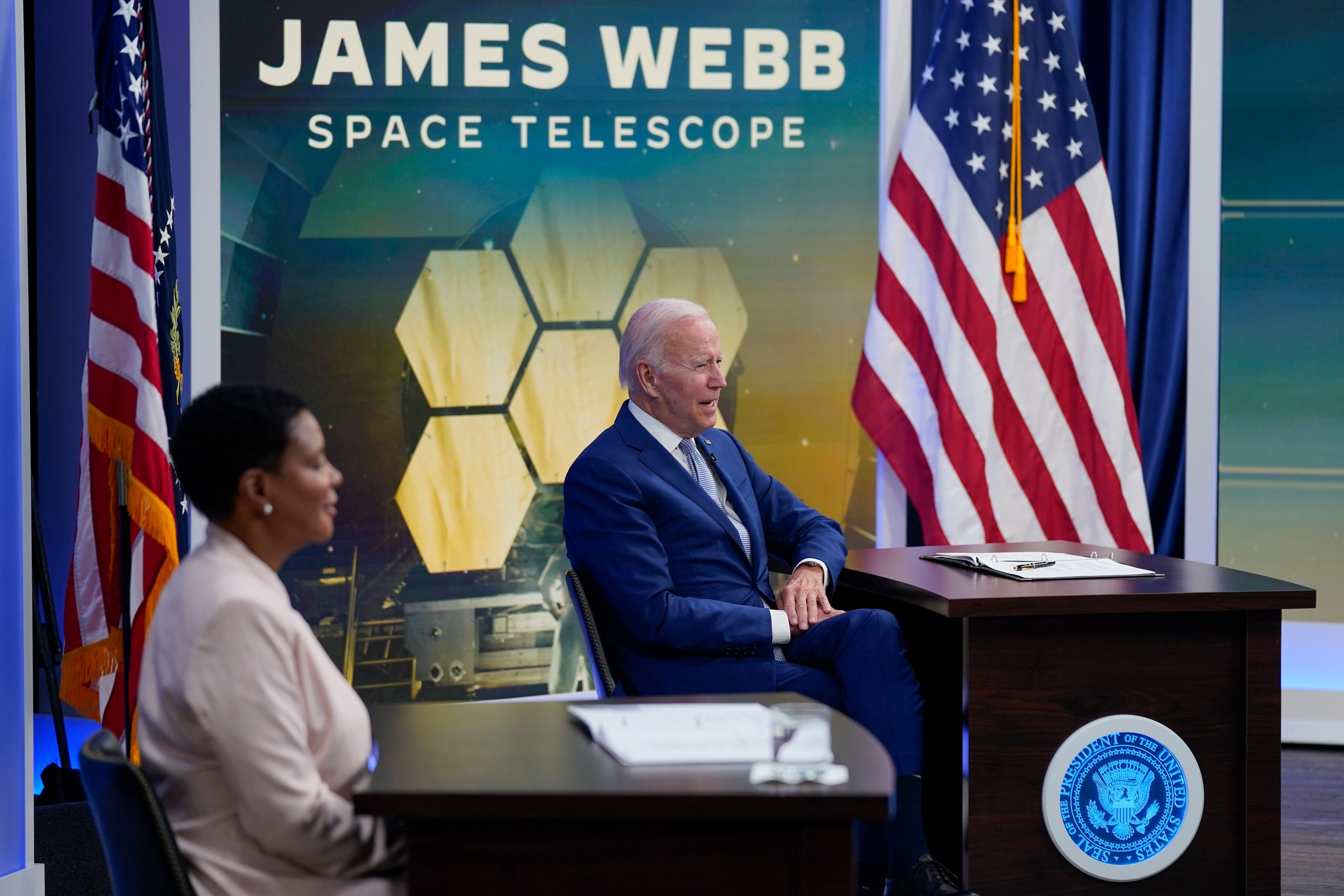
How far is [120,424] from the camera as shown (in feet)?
9.54

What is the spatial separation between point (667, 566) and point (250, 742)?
4.28 feet

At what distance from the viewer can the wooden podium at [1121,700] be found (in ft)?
7.33

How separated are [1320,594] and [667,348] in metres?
2.72

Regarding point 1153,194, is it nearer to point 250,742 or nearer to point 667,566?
point 667,566

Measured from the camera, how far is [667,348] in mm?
2658

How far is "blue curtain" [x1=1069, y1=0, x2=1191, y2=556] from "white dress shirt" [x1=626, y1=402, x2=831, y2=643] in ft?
5.63

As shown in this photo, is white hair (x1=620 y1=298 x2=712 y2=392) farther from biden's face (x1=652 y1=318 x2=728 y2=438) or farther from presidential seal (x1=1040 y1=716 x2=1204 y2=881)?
presidential seal (x1=1040 y1=716 x2=1204 y2=881)

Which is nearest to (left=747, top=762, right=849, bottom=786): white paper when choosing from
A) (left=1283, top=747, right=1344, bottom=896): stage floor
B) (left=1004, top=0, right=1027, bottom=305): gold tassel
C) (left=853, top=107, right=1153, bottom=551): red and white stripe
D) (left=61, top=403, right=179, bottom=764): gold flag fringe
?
(left=1283, top=747, right=1344, bottom=896): stage floor

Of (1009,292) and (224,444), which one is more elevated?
(1009,292)

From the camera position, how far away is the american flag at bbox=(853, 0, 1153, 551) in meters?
3.77

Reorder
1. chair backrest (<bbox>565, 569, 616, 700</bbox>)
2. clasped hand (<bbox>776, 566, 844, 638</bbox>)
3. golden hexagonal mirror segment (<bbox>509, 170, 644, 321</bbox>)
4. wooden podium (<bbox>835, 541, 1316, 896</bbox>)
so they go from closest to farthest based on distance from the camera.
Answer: wooden podium (<bbox>835, 541, 1316, 896</bbox>)
chair backrest (<bbox>565, 569, 616, 700</bbox>)
clasped hand (<bbox>776, 566, 844, 638</bbox>)
golden hexagonal mirror segment (<bbox>509, 170, 644, 321</bbox>)

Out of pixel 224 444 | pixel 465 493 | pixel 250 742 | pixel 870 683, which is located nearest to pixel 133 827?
pixel 250 742

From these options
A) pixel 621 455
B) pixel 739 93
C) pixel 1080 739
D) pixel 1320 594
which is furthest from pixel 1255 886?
pixel 739 93

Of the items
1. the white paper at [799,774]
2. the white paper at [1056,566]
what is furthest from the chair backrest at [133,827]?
the white paper at [1056,566]
